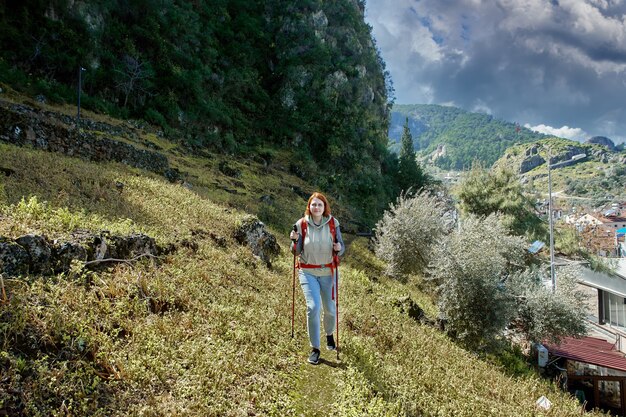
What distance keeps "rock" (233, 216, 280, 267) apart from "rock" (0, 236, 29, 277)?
24.5 feet

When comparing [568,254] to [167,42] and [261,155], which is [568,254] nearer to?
[261,155]

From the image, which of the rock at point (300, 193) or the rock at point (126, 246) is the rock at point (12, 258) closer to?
the rock at point (126, 246)

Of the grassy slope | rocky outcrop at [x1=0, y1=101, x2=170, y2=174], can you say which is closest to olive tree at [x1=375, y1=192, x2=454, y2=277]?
the grassy slope

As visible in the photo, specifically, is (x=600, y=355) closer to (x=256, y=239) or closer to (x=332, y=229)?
(x=256, y=239)

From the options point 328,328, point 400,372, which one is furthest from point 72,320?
point 400,372

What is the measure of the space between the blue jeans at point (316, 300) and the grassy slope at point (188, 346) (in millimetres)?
605

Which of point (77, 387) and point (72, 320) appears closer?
point (77, 387)

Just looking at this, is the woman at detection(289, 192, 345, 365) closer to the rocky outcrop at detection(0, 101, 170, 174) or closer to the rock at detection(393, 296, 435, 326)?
the rock at detection(393, 296, 435, 326)

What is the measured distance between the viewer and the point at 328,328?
6.52 metres

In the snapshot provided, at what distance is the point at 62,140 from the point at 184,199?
7.18 metres

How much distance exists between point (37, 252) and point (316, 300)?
4768 mm

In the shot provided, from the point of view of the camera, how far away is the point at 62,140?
1672 centimetres

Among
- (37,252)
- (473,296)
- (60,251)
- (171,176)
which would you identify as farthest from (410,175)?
(37,252)

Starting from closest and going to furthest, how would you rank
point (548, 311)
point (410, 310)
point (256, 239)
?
point (410, 310), point (256, 239), point (548, 311)
